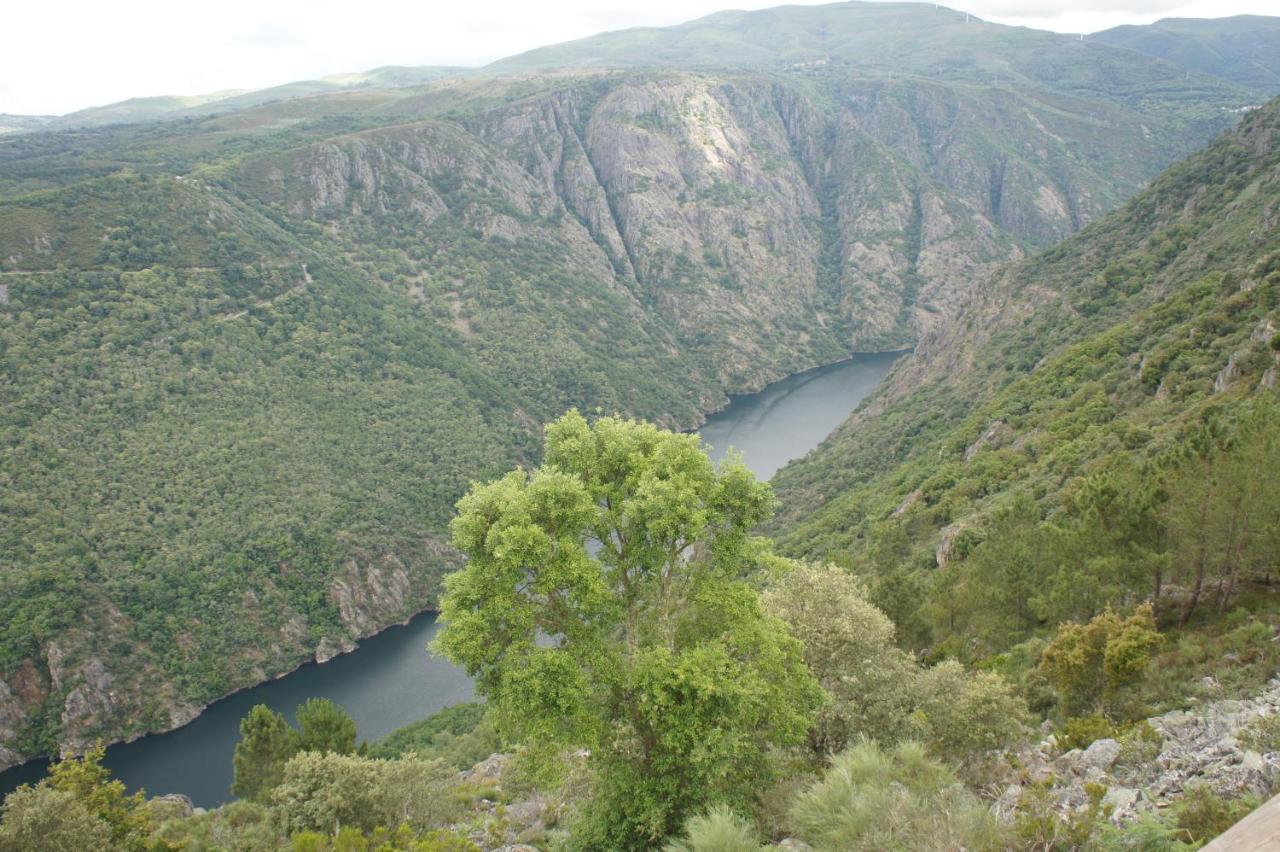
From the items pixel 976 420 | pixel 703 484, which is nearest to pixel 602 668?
pixel 703 484

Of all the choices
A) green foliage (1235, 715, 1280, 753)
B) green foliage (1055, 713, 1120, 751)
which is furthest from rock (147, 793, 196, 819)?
green foliage (1235, 715, 1280, 753)

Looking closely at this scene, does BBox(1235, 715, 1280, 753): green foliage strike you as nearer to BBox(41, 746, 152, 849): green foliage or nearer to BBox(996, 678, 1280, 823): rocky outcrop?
BBox(996, 678, 1280, 823): rocky outcrop

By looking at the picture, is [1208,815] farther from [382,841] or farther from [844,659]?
[382,841]

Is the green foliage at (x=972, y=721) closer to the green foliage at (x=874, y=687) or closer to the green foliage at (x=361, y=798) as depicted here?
the green foliage at (x=874, y=687)

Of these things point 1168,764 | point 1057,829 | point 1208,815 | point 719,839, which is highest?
point 1208,815

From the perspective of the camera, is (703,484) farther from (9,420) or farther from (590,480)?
(9,420)

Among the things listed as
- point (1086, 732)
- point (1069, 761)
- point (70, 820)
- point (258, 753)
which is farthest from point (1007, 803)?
point (258, 753)

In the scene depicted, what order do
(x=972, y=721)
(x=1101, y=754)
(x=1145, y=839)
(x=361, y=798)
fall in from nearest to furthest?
(x=1145, y=839) → (x=1101, y=754) → (x=972, y=721) → (x=361, y=798)

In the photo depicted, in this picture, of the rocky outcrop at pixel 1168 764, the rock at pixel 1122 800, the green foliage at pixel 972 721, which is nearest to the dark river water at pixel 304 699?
the green foliage at pixel 972 721
